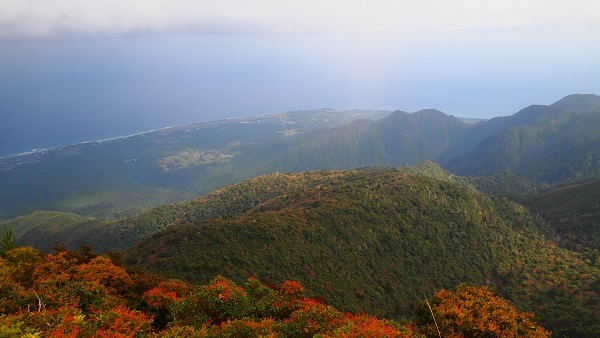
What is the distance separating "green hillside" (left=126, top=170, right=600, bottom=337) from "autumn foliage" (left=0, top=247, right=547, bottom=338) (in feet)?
71.0

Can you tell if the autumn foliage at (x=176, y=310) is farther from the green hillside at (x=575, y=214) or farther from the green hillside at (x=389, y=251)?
the green hillside at (x=575, y=214)

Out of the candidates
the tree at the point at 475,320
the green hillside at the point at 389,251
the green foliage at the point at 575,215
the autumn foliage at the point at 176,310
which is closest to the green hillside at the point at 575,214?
the green foliage at the point at 575,215

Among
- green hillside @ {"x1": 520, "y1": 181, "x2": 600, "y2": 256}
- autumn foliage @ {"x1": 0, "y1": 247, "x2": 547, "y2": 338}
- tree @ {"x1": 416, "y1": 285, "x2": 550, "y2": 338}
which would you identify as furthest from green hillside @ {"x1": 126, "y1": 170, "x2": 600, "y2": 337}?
tree @ {"x1": 416, "y1": 285, "x2": 550, "y2": 338}

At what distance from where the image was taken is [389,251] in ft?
211

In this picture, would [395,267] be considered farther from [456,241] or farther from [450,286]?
[456,241]

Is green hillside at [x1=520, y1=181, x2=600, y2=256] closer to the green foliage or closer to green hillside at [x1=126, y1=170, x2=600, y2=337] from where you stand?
the green foliage

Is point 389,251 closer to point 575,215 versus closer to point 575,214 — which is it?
point 575,215

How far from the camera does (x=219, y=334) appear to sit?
14227 mm

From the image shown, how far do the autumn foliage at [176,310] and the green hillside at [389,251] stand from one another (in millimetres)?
21635

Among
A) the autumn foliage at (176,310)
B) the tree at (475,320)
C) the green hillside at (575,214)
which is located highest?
the autumn foliage at (176,310)

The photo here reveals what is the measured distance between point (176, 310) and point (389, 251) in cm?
5236

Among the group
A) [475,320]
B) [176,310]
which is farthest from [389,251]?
[176,310]

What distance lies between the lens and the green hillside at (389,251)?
49.7 metres

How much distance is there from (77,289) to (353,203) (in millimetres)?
60348
